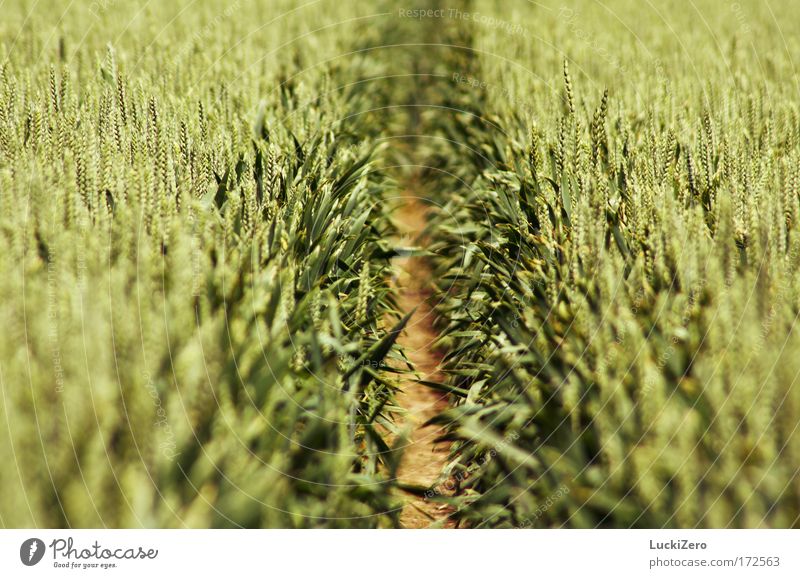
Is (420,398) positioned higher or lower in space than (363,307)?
lower

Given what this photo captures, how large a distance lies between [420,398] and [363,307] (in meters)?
1.26

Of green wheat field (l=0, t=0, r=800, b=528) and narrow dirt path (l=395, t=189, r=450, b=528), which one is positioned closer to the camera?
green wheat field (l=0, t=0, r=800, b=528)

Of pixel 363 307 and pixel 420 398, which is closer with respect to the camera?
pixel 363 307

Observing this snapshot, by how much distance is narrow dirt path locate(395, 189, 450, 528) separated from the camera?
3.37 meters

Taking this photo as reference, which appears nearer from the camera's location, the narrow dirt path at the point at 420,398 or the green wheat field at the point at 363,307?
the green wheat field at the point at 363,307

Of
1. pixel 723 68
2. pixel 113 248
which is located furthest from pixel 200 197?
pixel 723 68

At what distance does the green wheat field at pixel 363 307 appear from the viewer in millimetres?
2309

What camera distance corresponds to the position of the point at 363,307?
3404 millimetres

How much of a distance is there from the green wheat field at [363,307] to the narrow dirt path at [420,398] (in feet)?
0.22

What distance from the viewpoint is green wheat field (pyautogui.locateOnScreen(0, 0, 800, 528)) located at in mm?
2309

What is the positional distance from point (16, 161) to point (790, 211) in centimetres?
368

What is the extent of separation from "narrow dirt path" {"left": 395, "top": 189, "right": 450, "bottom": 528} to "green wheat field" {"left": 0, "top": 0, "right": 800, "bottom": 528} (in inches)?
2.7

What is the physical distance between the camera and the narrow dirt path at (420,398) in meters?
3.37

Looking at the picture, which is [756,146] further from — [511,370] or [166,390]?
[166,390]
